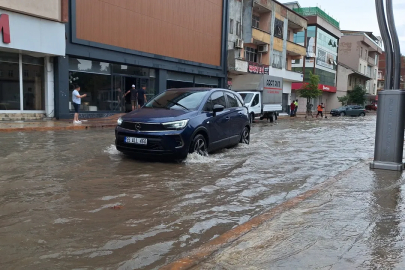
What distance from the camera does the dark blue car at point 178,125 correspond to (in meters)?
7.42

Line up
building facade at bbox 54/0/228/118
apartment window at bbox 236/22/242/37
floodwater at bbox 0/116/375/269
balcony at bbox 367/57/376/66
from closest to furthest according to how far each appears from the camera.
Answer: floodwater at bbox 0/116/375/269 → building facade at bbox 54/0/228/118 → apartment window at bbox 236/22/242/37 → balcony at bbox 367/57/376/66

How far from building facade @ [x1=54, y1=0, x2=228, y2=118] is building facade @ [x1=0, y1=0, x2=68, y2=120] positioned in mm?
685

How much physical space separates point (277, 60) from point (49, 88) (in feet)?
88.8

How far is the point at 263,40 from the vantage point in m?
36.8

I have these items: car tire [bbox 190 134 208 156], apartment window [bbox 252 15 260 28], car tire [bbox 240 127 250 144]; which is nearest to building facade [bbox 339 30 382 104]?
apartment window [bbox 252 15 260 28]

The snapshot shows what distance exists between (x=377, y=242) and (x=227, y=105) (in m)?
6.38

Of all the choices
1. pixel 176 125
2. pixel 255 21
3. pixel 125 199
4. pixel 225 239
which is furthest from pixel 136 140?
pixel 255 21

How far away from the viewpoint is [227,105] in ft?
31.7

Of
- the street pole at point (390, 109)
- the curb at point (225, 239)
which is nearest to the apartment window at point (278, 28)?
the street pole at point (390, 109)

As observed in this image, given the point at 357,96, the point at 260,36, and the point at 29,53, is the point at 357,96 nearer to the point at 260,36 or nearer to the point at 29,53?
the point at 260,36

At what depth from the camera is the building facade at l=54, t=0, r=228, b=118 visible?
64.1 ft

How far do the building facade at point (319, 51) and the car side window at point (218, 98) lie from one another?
39037 mm

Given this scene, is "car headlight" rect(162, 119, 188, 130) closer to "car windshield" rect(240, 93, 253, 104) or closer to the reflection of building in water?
the reflection of building in water

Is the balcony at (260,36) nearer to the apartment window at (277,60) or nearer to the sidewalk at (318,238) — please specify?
the apartment window at (277,60)
